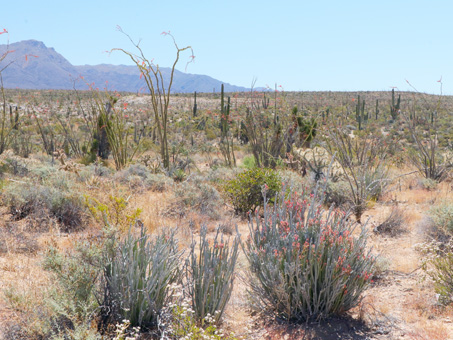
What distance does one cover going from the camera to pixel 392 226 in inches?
271

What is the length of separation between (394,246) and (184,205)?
12.4ft

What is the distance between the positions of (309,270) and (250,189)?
4.13 m

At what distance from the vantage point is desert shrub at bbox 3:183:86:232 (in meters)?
Result: 6.71

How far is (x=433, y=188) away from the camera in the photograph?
9578 millimetres

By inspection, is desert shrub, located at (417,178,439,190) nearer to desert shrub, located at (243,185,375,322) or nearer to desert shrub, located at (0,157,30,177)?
desert shrub, located at (243,185,375,322)

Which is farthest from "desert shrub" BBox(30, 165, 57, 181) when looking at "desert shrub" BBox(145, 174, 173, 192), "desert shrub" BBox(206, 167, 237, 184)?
"desert shrub" BBox(206, 167, 237, 184)

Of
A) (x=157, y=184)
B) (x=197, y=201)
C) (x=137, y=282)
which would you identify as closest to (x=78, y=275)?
(x=137, y=282)

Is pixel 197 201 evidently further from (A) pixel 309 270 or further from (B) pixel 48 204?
(A) pixel 309 270

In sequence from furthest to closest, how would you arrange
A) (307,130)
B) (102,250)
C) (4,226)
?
(307,130)
(4,226)
(102,250)

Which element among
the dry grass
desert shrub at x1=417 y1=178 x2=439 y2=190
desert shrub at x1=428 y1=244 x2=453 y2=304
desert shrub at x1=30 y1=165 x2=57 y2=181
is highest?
desert shrub at x1=30 y1=165 x2=57 y2=181

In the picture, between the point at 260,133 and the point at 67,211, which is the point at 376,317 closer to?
the point at 67,211

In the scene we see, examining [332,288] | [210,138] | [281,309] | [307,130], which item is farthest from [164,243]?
[210,138]

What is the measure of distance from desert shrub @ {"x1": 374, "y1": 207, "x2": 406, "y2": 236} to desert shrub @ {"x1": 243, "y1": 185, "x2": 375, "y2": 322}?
9.66 ft

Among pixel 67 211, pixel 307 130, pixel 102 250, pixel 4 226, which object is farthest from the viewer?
pixel 307 130
